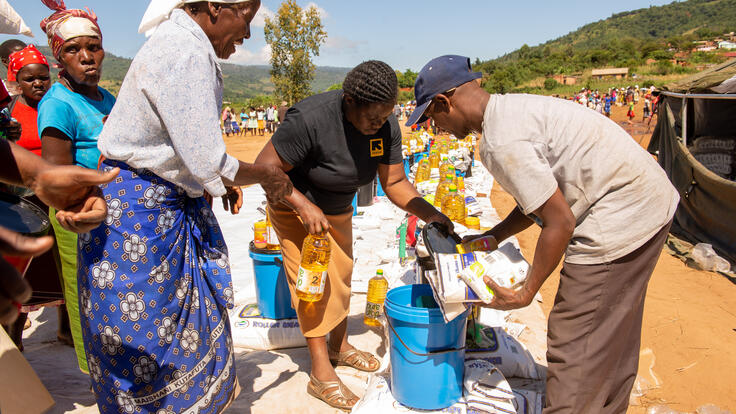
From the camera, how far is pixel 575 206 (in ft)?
6.21

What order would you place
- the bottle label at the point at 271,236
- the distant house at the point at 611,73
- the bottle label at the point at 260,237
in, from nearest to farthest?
the bottle label at the point at 271,236 → the bottle label at the point at 260,237 → the distant house at the point at 611,73

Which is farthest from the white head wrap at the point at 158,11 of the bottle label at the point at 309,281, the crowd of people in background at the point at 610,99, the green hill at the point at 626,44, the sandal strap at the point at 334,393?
the green hill at the point at 626,44

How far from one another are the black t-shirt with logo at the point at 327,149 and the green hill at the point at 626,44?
142 feet

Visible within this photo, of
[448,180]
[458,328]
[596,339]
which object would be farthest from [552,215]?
[448,180]

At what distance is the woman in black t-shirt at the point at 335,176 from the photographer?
2340 mm

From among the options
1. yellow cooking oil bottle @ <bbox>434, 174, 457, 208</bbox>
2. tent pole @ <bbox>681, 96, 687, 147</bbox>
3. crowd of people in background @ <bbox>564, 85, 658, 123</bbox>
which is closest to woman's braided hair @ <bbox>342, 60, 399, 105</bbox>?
yellow cooking oil bottle @ <bbox>434, 174, 457, 208</bbox>

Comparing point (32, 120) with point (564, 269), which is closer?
point (564, 269)

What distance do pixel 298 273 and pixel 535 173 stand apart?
58.6 inches

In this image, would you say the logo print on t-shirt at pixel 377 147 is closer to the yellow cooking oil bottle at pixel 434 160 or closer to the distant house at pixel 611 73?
the yellow cooking oil bottle at pixel 434 160

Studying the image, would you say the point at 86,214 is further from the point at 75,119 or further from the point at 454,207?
the point at 454,207

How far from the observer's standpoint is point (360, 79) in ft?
7.54

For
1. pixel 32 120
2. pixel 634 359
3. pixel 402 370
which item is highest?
pixel 32 120

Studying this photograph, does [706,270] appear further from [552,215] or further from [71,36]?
[71,36]

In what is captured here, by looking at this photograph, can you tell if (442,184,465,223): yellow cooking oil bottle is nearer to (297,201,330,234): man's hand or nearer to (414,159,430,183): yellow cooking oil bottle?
(297,201,330,234): man's hand
